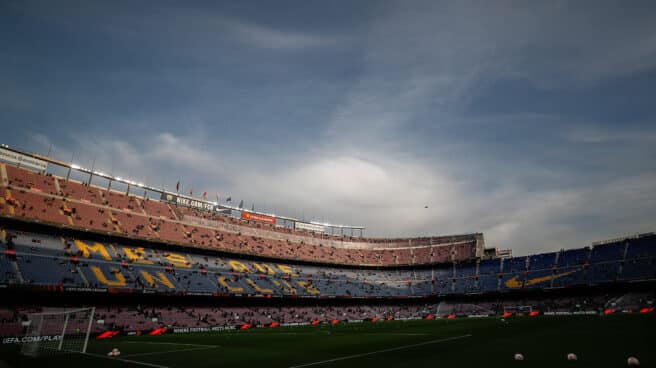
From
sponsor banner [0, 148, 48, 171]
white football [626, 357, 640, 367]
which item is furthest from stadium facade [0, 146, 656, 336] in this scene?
white football [626, 357, 640, 367]

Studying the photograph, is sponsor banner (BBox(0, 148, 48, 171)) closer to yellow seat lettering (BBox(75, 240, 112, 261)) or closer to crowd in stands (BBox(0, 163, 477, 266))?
crowd in stands (BBox(0, 163, 477, 266))

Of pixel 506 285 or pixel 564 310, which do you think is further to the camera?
pixel 506 285

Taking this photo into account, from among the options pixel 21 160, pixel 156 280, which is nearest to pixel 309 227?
pixel 156 280

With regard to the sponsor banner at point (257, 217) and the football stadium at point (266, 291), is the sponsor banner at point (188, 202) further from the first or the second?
the sponsor banner at point (257, 217)

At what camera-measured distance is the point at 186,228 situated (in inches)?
2753

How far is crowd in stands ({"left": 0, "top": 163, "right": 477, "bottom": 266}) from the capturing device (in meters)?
52.2

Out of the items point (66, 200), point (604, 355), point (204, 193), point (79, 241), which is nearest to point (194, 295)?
point (79, 241)

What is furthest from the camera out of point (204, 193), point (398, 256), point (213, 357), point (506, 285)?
point (398, 256)

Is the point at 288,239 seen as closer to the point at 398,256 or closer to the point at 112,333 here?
the point at 398,256

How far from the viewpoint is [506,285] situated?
72188 millimetres

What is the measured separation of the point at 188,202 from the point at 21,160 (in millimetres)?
29654

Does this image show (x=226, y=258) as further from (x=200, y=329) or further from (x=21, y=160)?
(x=21, y=160)

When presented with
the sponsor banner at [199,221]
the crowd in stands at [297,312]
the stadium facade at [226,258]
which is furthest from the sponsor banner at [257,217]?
the crowd in stands at [297,312]

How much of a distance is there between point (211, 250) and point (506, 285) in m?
61.2
